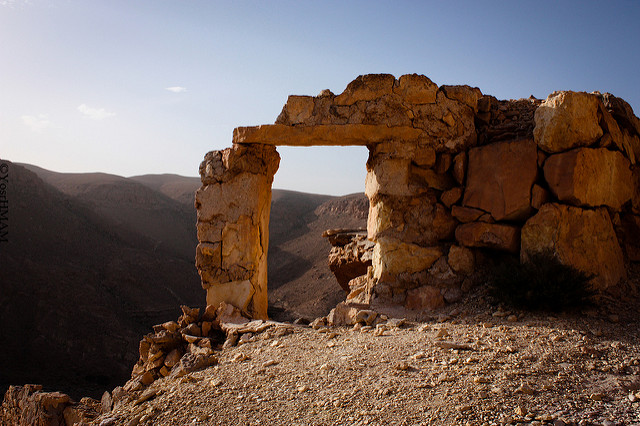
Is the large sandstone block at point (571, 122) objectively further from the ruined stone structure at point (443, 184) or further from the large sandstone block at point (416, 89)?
the large sandstone block at point (416, 89)

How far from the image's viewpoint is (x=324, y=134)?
6.03 meters

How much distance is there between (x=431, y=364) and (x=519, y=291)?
1.61 meters

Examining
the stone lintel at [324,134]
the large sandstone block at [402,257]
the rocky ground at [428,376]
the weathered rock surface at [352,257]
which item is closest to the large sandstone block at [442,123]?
the stone lintel at [324,134]

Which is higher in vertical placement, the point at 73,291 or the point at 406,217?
the point at 406,217

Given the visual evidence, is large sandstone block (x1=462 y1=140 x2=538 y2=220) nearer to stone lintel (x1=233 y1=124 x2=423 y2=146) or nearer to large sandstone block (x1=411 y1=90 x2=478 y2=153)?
large sandstone block (x1=411 y1=90 x2=478 y2=153)

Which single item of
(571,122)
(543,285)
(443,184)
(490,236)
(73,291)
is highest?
(571,122)

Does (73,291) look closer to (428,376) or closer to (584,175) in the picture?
(428,376)

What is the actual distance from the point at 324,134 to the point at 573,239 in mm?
2897

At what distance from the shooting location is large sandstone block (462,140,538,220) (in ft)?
17.8

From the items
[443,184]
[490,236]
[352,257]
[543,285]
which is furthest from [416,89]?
[352,257]

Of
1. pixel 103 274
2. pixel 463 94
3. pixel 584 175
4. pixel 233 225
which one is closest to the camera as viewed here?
pixel 584 175

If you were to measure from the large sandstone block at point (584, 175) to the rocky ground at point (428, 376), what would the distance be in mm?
1052

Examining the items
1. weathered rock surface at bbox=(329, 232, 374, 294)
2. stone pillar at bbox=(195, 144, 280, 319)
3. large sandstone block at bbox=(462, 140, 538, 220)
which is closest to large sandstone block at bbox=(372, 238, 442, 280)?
large sandstone block at bbox=(462, 140, 538, 220)

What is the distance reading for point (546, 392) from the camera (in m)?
3.22
